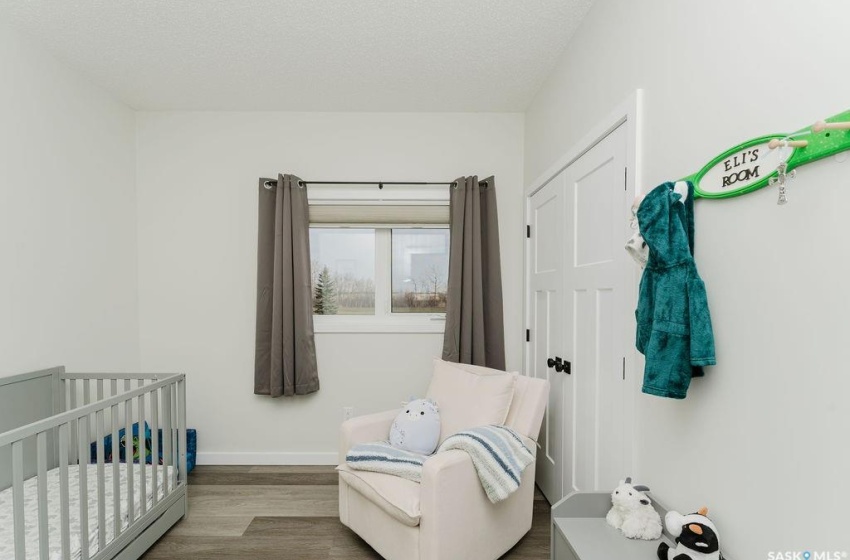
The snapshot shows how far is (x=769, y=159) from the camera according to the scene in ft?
3.14

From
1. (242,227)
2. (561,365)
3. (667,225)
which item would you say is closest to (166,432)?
(242,227)

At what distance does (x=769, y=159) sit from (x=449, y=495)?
1.50m

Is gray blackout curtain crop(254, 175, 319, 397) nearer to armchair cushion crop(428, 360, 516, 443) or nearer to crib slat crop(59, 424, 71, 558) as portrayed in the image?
armchair cushion crop(428, 360, 516, 443)

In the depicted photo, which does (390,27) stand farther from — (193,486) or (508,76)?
(193,486)

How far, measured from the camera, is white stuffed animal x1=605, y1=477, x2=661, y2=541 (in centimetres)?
130

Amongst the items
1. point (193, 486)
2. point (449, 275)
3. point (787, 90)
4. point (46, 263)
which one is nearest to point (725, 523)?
point (787, 90)

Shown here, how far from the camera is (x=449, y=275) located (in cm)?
290

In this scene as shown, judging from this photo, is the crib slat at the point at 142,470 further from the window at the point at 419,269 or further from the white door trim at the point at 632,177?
the white door trim at the point at 632,177

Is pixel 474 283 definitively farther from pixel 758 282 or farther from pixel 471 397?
pixel 758 282

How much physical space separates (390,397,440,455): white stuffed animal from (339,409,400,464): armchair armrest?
10cm

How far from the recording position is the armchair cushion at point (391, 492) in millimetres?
1699

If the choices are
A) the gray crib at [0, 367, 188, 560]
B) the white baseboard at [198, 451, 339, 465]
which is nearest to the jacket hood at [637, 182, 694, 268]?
the gray crib at [0, 367, 188, 560]

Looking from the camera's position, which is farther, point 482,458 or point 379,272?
point 379,272

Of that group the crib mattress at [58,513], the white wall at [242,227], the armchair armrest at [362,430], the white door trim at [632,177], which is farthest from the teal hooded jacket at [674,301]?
the crib mattress at [58,513]
